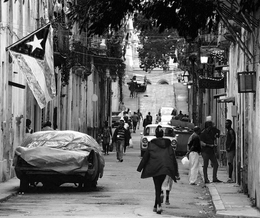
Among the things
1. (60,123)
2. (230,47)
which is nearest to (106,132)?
(60,123)

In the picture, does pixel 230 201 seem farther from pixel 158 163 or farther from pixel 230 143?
pixel 230 143

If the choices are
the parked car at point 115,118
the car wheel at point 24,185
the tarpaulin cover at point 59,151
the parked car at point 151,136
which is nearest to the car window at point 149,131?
the parked car at point 151,136

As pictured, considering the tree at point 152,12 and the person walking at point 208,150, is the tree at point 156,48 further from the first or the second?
the tree at point 152,12

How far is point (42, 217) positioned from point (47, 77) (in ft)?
29.4

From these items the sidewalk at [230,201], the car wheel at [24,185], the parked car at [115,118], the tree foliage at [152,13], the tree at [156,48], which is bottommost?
the sidewalk at [230,201]

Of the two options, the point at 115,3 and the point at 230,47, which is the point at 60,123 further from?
the point at 115,3

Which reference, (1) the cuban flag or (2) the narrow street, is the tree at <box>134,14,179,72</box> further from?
(1) the cuban flag

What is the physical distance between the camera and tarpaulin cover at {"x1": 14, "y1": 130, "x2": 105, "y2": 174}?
2133 cm

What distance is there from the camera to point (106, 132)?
1654 inches

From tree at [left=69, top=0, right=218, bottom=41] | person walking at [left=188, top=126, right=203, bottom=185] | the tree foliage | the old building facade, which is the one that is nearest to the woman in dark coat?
the tree foliage

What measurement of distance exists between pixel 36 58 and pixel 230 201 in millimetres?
6787

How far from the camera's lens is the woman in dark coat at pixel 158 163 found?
17.7 m

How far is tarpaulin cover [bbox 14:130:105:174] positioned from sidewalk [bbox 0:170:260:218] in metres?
1.00

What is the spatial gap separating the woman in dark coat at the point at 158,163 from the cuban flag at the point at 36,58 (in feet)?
20.2
